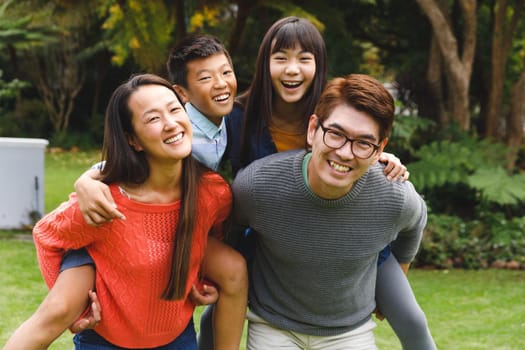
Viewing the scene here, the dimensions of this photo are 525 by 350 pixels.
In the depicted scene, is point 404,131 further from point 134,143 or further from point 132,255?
point 132,255

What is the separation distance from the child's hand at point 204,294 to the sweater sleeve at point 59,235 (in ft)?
1.52

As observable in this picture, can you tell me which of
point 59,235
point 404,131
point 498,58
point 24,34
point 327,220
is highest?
point 327,220

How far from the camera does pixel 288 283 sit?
303 centimetres

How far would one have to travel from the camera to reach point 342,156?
9.06 ft

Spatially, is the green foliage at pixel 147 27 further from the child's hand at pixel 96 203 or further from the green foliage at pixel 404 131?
the child's hand at pixel 96 203

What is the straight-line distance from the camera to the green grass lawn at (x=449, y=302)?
515 cm

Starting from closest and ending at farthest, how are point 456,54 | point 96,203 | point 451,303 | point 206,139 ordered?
point 96,203
point 206,139
point 451,303
point 456,54

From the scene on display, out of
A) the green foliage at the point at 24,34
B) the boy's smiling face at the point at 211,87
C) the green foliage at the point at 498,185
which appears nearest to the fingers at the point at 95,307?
the boy's smiling face at the point at 211,87

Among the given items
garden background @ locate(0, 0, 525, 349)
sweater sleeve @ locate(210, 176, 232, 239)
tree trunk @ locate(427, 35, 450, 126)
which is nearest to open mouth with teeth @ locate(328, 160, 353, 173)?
sweater sleeve @ locate(210, 176, 232, 239)

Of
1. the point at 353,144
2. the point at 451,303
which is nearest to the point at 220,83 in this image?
the point at 353,144

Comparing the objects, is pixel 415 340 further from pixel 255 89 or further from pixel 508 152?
pixel 508 152

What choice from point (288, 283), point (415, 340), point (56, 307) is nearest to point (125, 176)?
point (56, 307)

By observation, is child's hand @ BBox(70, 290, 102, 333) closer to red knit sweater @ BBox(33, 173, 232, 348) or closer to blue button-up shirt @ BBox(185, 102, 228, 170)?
red knit sweater @ BBox(33, 173, 232, 348)

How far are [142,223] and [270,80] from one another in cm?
95
